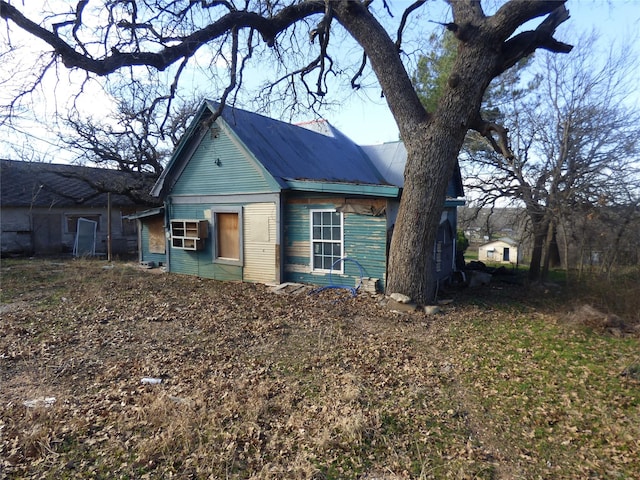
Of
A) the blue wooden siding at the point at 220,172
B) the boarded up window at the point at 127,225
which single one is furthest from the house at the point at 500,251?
the boarded up window at the point at 127,225

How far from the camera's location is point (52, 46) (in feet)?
23.7

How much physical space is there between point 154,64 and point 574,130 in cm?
1274

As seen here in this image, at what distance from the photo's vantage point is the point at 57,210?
2014cm

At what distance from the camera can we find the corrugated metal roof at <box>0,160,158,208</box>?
61.7 feet

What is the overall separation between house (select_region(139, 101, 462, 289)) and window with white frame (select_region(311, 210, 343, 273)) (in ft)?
0.09

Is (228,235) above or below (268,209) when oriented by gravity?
below

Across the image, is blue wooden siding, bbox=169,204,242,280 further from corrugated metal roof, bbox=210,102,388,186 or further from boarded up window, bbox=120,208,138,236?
boarded up window, bbox=120,208,138,236

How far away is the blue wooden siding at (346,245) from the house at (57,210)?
35.5 ft

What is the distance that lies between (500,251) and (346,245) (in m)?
20.2

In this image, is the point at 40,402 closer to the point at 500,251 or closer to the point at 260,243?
the point at 260,243

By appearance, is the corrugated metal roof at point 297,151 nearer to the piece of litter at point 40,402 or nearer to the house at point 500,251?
the piece of litter at point 40,402

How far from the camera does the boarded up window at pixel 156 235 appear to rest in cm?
1490

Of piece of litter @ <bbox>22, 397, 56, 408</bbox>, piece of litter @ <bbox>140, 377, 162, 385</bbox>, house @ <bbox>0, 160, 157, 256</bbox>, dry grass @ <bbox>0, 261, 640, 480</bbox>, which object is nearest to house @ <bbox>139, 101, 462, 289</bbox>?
dry grass @ <bbox>0, 261, 640, 480</bbox>

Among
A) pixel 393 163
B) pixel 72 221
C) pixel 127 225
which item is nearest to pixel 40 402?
pixel 393 163
